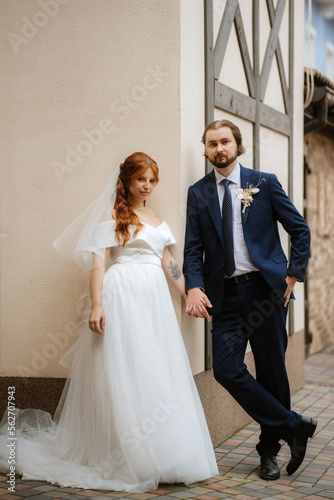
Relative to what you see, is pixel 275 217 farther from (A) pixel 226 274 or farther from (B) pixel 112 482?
(B) pixel 112 482

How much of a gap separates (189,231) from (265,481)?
5.38ft

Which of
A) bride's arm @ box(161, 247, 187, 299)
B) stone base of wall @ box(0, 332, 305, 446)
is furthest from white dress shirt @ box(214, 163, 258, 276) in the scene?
stone base of wall @ box(0, 332, 305, 446)

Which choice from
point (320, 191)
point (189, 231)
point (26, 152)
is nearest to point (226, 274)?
point (189, 231)

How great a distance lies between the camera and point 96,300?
4113 mm

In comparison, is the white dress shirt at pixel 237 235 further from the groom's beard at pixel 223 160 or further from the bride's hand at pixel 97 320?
the bride's hand at pixel 97 320

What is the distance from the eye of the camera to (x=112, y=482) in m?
3.93

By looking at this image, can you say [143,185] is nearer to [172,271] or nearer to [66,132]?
[172,271]

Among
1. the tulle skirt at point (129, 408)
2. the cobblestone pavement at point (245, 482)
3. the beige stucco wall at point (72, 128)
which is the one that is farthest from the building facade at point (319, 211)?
the tulle skirt at point (129, 408)

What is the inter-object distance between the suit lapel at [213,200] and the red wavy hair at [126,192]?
1.12ft

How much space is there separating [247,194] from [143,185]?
0.67 metres

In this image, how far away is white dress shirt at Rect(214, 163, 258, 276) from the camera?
168 inches

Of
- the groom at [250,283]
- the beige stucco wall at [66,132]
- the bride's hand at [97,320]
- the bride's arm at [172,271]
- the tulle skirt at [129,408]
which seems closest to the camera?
the tulle skirt at [129,408]

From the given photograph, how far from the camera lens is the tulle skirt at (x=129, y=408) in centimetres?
397

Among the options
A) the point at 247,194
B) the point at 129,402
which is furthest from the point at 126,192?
the point at 129,402
